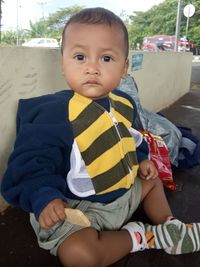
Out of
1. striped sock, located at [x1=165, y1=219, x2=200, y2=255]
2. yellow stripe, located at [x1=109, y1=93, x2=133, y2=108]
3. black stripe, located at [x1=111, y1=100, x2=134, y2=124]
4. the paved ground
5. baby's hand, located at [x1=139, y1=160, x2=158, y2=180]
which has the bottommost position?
the paved ground

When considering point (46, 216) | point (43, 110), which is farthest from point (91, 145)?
point (46, 216)

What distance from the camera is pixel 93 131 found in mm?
1600

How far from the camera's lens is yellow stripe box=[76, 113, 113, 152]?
1562 mm

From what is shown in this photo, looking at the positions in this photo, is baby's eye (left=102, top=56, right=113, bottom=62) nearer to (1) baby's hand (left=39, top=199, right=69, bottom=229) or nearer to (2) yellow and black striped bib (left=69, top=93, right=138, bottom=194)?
(2) yellow and black striped bib (left=69, top=93, right=138, bottom=194)

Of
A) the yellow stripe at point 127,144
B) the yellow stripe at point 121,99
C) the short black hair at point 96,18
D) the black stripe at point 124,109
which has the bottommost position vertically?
the yellow stripe at point 127,144

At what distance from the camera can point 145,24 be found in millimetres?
33344

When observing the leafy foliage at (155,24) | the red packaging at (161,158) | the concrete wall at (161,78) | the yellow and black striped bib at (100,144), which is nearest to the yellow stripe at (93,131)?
the yellow and black striped bib at (100,144)

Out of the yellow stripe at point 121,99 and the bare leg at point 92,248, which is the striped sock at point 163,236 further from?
the yellow stripe at point 121,99

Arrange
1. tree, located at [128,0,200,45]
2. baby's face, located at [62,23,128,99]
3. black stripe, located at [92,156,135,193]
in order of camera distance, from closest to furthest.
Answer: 1. baby's face, located at [62,23,128,99]
2. black stripe, located at [92,156,135,193]
3. tree, located at [128,0,200,45]

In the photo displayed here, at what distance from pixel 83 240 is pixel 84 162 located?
1.10 feet

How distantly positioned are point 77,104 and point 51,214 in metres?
0.52

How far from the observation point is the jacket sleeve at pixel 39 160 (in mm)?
1408


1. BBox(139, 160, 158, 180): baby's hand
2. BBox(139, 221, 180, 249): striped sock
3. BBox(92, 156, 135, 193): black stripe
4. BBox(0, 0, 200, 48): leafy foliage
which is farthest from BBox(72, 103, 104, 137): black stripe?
BBox(0, 0, 200, 48): leafy foliage

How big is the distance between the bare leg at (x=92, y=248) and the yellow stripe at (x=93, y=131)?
1.21 ft
